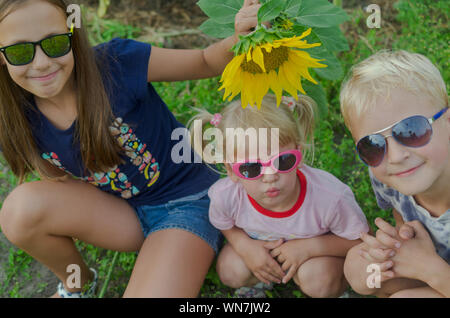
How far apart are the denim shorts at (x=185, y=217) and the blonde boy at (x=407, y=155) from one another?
0.45 meters

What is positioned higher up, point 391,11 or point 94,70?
point 94,70

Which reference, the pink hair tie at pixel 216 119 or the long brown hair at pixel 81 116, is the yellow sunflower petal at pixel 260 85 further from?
the long brown hair at pixel 81 116

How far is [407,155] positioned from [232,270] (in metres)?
0.68

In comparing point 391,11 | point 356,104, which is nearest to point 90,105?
point 356,104

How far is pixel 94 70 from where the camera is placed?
4.73 feet

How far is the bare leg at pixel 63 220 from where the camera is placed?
1.53 metres

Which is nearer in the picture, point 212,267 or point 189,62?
point 189,62

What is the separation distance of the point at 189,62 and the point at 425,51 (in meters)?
1.10

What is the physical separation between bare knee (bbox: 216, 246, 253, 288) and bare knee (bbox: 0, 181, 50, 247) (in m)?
0.55

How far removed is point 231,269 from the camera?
1.57 meters

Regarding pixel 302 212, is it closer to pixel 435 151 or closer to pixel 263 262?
pixel 263 262

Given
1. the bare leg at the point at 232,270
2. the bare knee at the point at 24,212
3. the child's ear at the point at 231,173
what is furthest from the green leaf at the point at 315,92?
the bare knee at the point at 24,212

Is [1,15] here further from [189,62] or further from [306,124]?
Result: [306,124]
